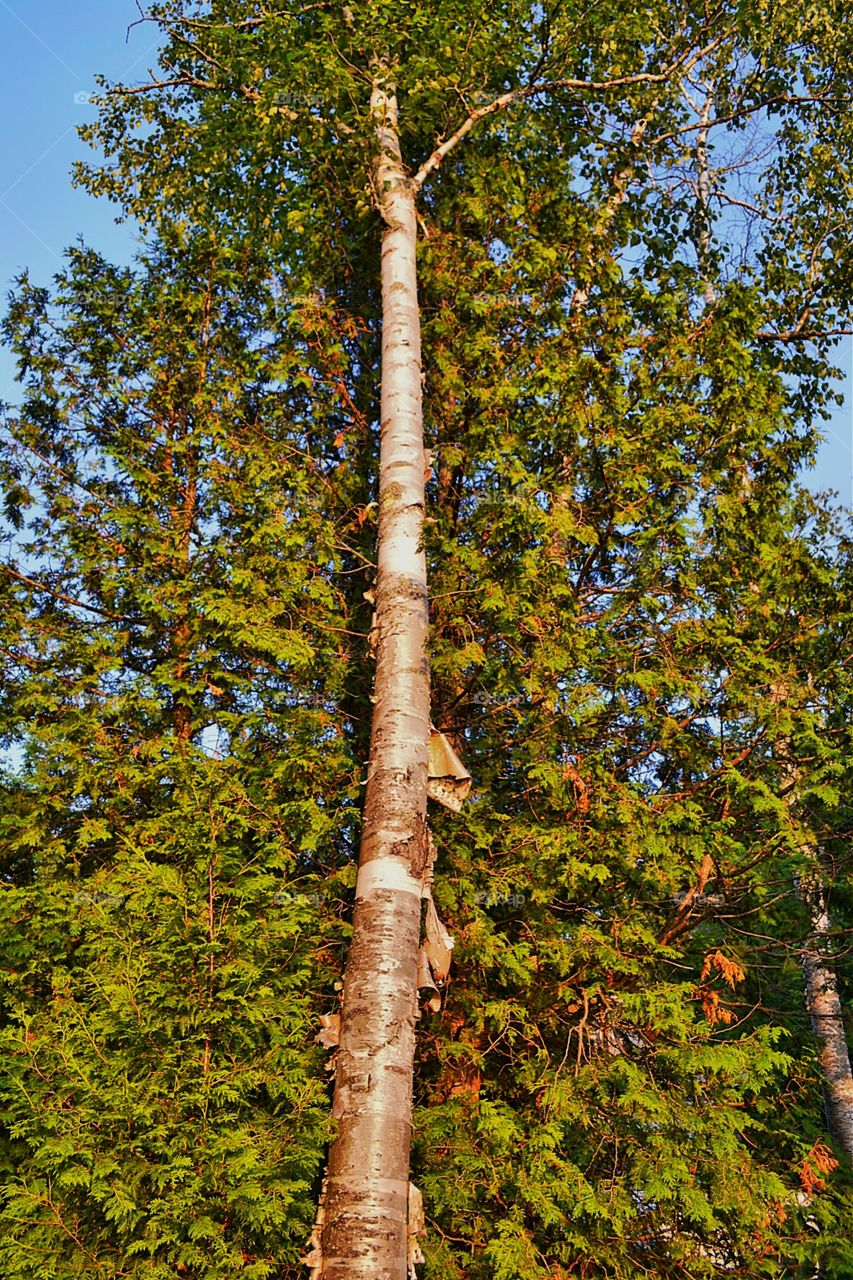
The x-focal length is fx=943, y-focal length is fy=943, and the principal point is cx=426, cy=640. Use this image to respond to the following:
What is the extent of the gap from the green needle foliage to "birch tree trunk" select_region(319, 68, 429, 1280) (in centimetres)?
31

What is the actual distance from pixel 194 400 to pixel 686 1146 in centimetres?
496

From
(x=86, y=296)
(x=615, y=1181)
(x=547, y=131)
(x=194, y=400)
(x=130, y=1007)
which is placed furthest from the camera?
(x=547, y=131)

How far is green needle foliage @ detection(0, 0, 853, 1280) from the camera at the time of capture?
151 inches

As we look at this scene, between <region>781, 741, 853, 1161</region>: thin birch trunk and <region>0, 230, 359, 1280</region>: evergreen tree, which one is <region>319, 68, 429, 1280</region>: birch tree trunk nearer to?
<region>0, 230, 359, 1280</region>: evergreen tree

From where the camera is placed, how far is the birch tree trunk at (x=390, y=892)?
3.32m

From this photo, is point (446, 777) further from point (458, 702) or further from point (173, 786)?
point (173, 786)

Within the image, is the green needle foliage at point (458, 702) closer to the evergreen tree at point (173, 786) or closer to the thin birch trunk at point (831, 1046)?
the evergreen tree at point (173, 786)

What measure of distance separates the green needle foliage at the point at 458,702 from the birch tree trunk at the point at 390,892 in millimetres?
311

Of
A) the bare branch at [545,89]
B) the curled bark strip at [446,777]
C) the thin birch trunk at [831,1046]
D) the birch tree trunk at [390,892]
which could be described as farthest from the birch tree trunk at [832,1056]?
the bare branch at [545,89]

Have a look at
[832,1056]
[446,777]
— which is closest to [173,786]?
[446,777]

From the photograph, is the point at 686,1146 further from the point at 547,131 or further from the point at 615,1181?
the point at 547,131

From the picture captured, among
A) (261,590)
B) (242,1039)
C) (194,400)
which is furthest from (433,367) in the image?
(242,1039)

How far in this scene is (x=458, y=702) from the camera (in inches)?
215

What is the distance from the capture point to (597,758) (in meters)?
4.93
